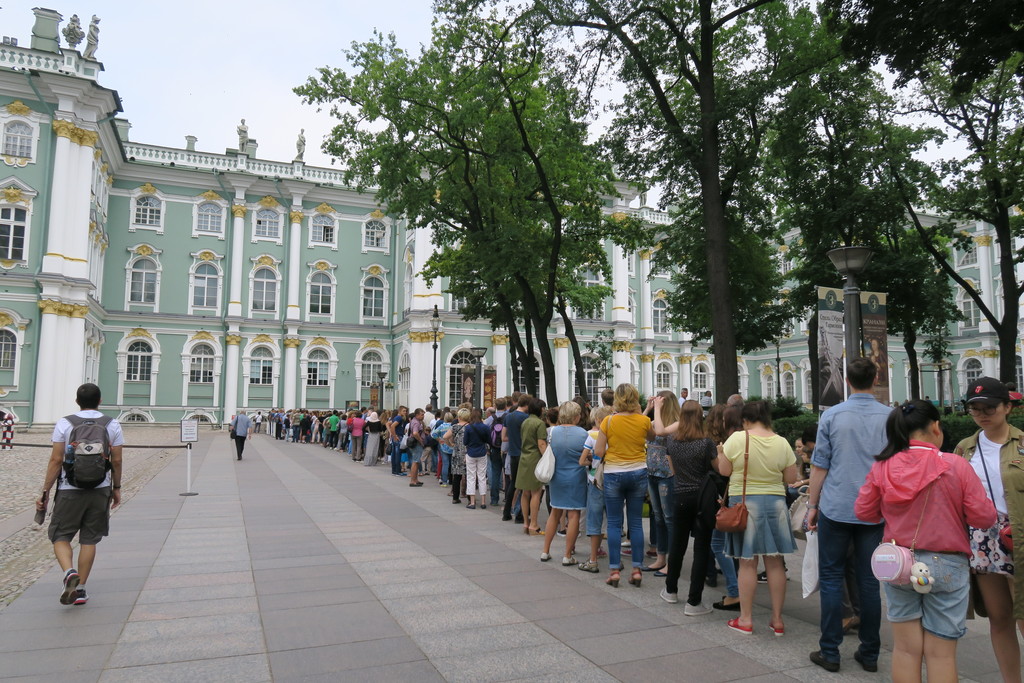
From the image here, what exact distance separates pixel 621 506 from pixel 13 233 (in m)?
35.3

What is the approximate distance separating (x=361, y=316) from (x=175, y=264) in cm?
1100

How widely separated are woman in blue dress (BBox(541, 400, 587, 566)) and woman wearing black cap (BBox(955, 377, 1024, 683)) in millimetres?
4001

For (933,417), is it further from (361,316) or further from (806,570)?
(361,316)

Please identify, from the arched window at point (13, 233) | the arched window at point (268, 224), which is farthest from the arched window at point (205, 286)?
the arched window at point (13, 233)

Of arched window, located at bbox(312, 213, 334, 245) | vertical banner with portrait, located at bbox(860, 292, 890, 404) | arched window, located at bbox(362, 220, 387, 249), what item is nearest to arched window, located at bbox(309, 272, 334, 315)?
arched window, located at bbox(312, 213, 334, 245)

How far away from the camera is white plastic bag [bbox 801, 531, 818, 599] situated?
5102 mm

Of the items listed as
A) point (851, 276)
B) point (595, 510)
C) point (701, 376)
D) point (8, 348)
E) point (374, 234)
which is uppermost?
point (374, 234)

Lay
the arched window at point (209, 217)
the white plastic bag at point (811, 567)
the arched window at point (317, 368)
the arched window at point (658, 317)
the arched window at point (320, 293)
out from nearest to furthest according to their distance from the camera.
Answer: the white plastic bag at point (811, 567), the arched window at point (209, 217), the arched window at point (317, 368), the arched window at point (320, 293), the arched window at point (658, 317)

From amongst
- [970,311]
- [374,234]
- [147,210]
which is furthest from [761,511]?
[970,311]

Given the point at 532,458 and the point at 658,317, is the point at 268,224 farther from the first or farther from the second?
the point at 532,458

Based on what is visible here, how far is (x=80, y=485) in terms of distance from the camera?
19.0 feet

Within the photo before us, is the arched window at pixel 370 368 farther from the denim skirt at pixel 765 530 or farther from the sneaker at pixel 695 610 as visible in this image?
the denim skirt at pixel 765 530

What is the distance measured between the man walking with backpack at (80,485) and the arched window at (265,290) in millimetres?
39220

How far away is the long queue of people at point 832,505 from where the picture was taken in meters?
3.62
